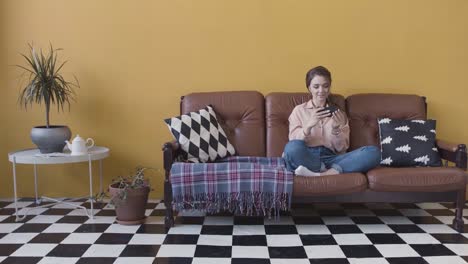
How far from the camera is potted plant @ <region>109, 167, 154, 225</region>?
114 inches

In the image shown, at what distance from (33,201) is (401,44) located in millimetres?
3318

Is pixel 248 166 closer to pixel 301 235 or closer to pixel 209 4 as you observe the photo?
pixel 301 235

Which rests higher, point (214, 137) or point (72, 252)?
point (214, 137)

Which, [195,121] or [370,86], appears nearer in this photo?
[195,121]

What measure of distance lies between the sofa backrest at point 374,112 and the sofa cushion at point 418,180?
1.94 feet

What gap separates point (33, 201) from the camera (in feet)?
11.8

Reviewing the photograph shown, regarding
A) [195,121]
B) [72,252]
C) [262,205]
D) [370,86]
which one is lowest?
[72,252]

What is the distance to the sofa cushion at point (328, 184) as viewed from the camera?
2.72 metres

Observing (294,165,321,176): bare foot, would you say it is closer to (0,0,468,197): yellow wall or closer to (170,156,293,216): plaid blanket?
(170,156,293,216): plaid blanket

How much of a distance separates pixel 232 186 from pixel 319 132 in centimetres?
77

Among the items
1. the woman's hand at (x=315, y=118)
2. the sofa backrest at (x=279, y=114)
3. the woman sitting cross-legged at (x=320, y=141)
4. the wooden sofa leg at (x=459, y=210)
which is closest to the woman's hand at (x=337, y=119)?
the woman sitting cross-legged at (x=320, y=141)

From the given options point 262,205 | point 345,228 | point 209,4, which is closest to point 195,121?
point 262,205

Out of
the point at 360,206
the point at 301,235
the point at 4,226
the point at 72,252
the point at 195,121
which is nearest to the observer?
the point at 72,252

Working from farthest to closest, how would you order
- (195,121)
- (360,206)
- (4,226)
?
1. (360,206)
2. (195,121)
3. (4,226)
